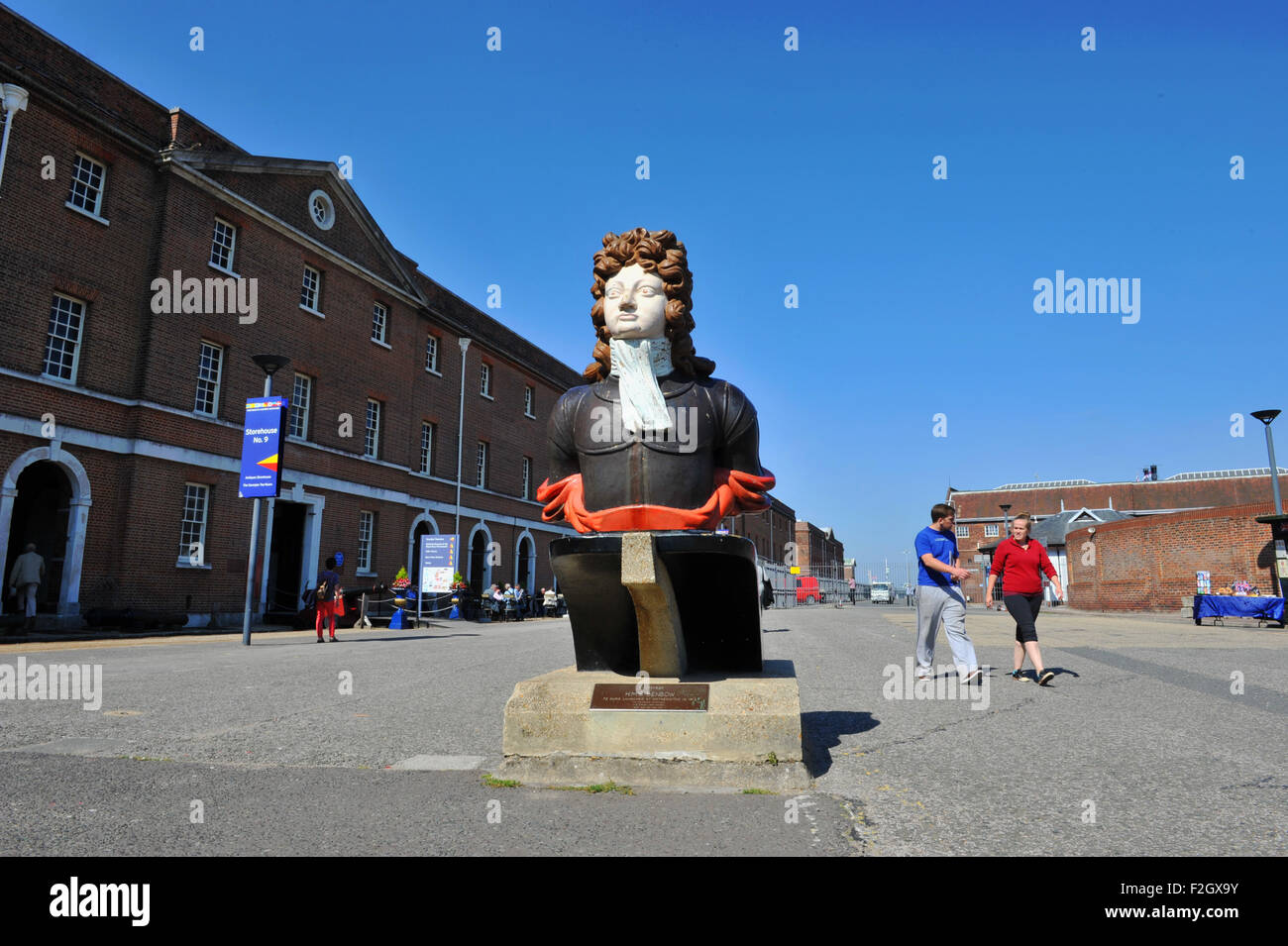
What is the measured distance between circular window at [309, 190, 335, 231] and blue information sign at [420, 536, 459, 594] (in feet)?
33.9

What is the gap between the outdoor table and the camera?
18.1 m

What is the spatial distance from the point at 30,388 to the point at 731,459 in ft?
56.8

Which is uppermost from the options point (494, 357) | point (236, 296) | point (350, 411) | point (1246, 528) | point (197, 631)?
point (494, 357)

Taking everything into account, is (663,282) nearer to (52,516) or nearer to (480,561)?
(52,516)

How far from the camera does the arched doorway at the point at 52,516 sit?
15523mm

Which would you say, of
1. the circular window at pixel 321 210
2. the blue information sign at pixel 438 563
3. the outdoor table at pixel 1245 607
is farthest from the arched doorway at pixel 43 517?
the outdoor table at pixel 1245 607

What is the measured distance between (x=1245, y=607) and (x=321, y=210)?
→ 27484 millimetres

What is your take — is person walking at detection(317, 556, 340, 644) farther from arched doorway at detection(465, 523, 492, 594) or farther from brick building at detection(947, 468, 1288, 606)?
brick building at detection(947, 468, 1288, 606)

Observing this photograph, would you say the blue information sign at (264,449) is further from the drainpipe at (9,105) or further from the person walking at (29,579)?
the drainpipe at (9,105)

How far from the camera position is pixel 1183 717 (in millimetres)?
5363

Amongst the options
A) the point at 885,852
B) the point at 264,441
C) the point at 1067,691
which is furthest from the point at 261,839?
the point at 264,441

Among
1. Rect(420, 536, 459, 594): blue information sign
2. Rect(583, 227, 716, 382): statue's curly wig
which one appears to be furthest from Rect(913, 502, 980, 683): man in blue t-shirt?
Rect(420, 536, 459, 594): blue information sign
